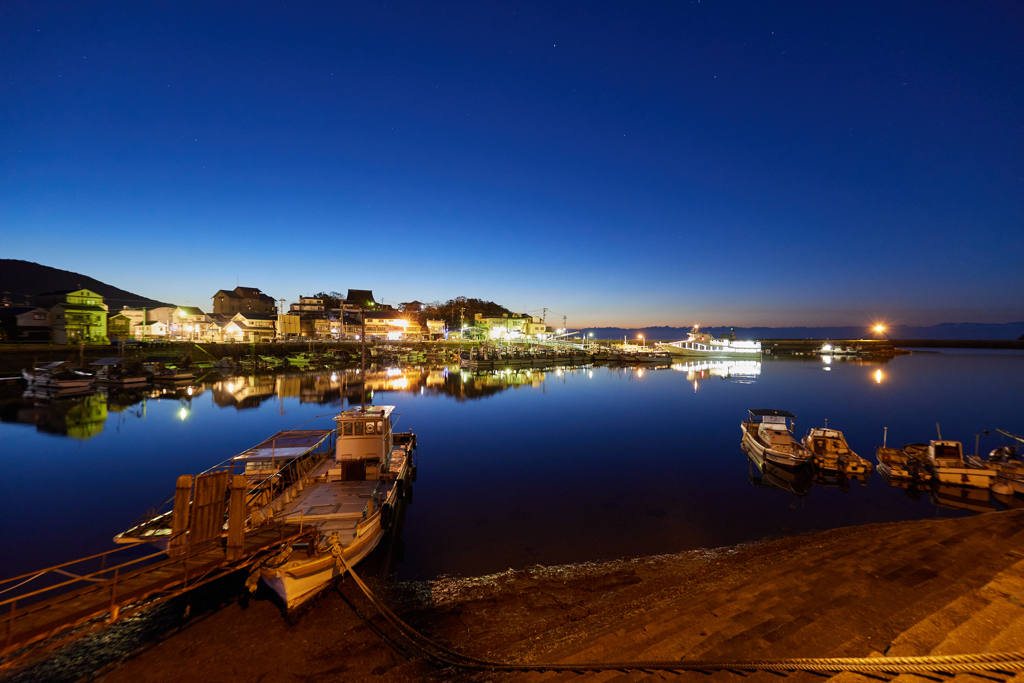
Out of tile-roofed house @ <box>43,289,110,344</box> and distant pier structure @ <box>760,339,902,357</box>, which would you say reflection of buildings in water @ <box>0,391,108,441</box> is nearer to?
tile-roofed house @ <box>43,289,110,344</box>

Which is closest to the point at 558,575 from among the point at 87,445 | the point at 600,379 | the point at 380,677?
the point at 380,677

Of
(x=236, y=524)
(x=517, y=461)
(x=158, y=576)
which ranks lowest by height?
(x=517, y=461)

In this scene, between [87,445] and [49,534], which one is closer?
[49,534]

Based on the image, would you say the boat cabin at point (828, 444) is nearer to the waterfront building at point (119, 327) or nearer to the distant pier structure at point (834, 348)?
the waterfront building at point (119, 327)

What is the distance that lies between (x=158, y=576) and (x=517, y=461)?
705 inches

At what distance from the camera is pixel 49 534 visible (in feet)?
45.5

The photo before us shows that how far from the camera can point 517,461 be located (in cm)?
2344

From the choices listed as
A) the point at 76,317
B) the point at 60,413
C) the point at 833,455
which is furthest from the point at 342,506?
the point at 76,317

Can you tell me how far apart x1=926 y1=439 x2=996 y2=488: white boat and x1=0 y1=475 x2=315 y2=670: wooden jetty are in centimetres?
2579

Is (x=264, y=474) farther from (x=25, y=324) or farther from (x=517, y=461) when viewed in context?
(x=25, y=324)

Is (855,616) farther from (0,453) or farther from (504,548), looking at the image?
(0,453)

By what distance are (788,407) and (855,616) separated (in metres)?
40.3

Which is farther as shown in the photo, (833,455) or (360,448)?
(833,455)

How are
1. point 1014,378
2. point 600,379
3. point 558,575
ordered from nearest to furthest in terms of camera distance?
point 558,575 < point 600,379 < point 1014,378
